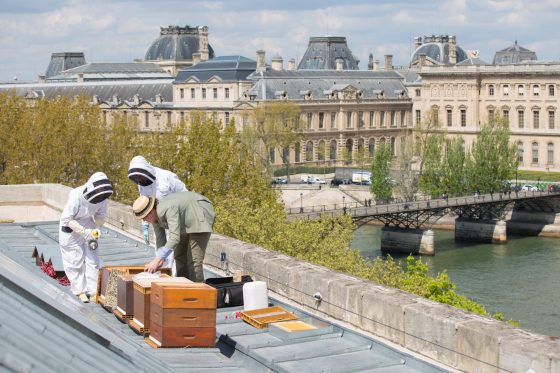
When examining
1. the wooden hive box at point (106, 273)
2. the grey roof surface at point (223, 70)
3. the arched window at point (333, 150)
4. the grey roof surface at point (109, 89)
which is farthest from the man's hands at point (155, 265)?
the grey roof surface at point (109, 89)

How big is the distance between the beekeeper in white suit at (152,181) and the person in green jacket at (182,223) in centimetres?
41

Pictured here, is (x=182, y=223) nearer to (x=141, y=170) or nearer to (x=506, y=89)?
(x=141, y=170)

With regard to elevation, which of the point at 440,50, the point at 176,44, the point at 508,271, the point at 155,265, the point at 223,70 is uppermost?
the point at 176,44

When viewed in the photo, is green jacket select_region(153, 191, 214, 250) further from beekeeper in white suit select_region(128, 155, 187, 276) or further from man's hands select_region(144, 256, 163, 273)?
beekeeper in white suit select_region(128, 155, 187, 276)

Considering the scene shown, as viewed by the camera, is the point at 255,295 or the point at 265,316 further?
the point at 255,295

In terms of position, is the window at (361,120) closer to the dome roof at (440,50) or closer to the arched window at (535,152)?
the arched window at (535,152)

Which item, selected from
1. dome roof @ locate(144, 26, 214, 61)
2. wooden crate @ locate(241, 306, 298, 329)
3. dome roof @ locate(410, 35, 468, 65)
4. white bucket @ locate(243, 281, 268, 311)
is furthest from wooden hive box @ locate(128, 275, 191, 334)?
dome roof @ locate(144, 26, 214, 61)

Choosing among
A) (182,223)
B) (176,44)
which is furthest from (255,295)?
(176,44)

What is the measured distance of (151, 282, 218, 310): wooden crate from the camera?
31.6 ft

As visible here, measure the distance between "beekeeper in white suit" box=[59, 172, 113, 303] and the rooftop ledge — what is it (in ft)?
6.01

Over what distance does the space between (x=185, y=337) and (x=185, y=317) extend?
20cm

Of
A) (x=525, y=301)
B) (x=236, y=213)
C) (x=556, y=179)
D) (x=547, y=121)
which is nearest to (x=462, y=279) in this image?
(x=525, y=301)

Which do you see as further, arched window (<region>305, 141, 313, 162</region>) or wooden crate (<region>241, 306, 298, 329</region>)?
arched window (<region>305, 141, 313, 162</region>)

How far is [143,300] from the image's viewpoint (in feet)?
33.8
